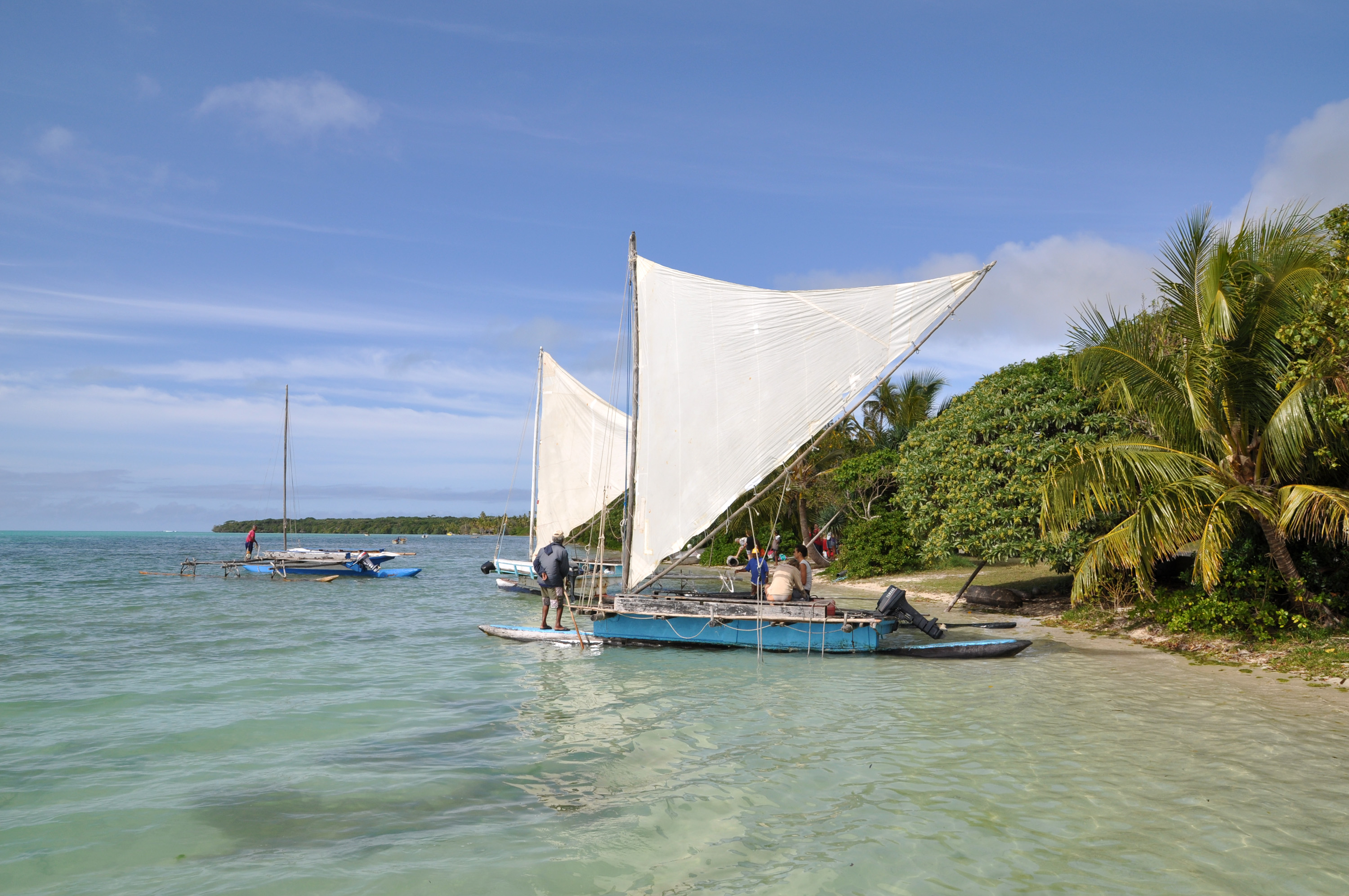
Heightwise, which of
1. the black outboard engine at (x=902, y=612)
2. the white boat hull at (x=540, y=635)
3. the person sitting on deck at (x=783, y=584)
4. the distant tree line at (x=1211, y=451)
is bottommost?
the white boat hull at (x=540, y=635)

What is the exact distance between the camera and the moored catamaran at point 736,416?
1404 cm

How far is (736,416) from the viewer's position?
14680 mm

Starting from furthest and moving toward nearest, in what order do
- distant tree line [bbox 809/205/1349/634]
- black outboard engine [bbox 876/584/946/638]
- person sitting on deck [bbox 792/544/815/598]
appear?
1. person sitting on deck [bbox 792/544/815/598]
2. black outboard engine [bbox 876/584/946/638]
3. distant tree line [bbox 809/205/1349/634]

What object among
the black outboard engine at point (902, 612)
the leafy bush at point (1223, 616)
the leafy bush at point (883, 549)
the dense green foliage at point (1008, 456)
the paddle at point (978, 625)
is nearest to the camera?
the leafy bush at point (1223, 616)

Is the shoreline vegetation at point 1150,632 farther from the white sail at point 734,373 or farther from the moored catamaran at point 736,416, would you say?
the white sail at point 734,373

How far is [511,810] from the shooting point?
287 inches

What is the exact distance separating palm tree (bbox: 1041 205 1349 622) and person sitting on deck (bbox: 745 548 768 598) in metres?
5.67

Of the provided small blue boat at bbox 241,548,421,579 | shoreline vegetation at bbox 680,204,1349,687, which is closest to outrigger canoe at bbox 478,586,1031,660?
shoreline vegetation at bbox 680,204,1349,687

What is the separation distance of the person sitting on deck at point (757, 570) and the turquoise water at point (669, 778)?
246 centimetres

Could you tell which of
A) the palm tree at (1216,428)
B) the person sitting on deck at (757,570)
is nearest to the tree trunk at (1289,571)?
the palm tree at (1216,428)

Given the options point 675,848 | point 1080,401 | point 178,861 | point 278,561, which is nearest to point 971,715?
point 675,848

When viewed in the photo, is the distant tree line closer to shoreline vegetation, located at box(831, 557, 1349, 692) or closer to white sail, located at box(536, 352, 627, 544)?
shoreline vegetation, located at box(831, 557, 1349, 692)

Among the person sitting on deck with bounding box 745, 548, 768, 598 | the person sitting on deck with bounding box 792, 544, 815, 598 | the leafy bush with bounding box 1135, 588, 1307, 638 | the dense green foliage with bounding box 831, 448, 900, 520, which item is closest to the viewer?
the leafy bush with bounding box 1135, 588, 1307, 638

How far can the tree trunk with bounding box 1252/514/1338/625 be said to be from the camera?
1299 cm
